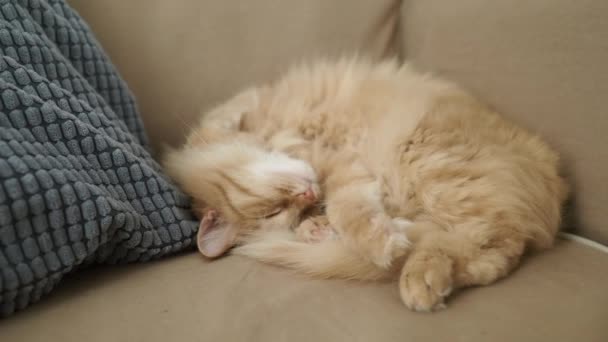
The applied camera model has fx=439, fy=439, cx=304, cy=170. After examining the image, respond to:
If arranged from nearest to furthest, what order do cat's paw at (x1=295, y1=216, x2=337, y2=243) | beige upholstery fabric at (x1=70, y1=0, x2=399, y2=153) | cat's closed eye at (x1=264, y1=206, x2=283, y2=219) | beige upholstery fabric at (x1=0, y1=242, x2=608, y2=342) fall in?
beige upholstery fabric at (x1=0, y1=242, x2=608, y2=342) < cat's paw at (x1=295, y1=216, x2=337, y2=243) < cat's closed eye at (x1=264, y1=206, x2=283, y2=219) < beige upholstery fabric at (x1=70, y1=0, x2=399, y2=153)

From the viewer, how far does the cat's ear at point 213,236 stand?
1140mm

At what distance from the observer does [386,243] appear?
101 cm

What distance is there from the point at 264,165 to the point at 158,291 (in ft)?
1.69

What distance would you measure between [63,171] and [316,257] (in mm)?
588

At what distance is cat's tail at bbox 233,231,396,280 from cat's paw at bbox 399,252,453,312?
0.08 meters

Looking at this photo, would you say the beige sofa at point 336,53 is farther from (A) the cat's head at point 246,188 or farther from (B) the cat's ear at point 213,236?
(A) the cat's head at point 246,188

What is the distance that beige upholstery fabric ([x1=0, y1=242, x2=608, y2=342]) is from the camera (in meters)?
0.82

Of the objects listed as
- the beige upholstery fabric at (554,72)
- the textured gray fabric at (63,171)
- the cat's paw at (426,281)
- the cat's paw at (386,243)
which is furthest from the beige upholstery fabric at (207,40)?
the cat's paw at (426,281)

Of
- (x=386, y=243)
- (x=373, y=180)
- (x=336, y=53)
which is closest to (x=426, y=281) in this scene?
(x=386, y=243)

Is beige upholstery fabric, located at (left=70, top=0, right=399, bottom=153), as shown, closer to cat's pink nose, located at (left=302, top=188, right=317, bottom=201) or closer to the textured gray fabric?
the textured gray fabric

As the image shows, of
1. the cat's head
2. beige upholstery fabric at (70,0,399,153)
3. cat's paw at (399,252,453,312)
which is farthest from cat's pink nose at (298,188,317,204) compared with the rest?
beige upholstery fabric at (70,0,399,153)

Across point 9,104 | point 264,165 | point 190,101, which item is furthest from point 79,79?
Answer: point 264,165

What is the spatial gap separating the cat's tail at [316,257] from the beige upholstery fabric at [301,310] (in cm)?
3

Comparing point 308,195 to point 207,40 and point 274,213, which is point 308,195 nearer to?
point 274,213
